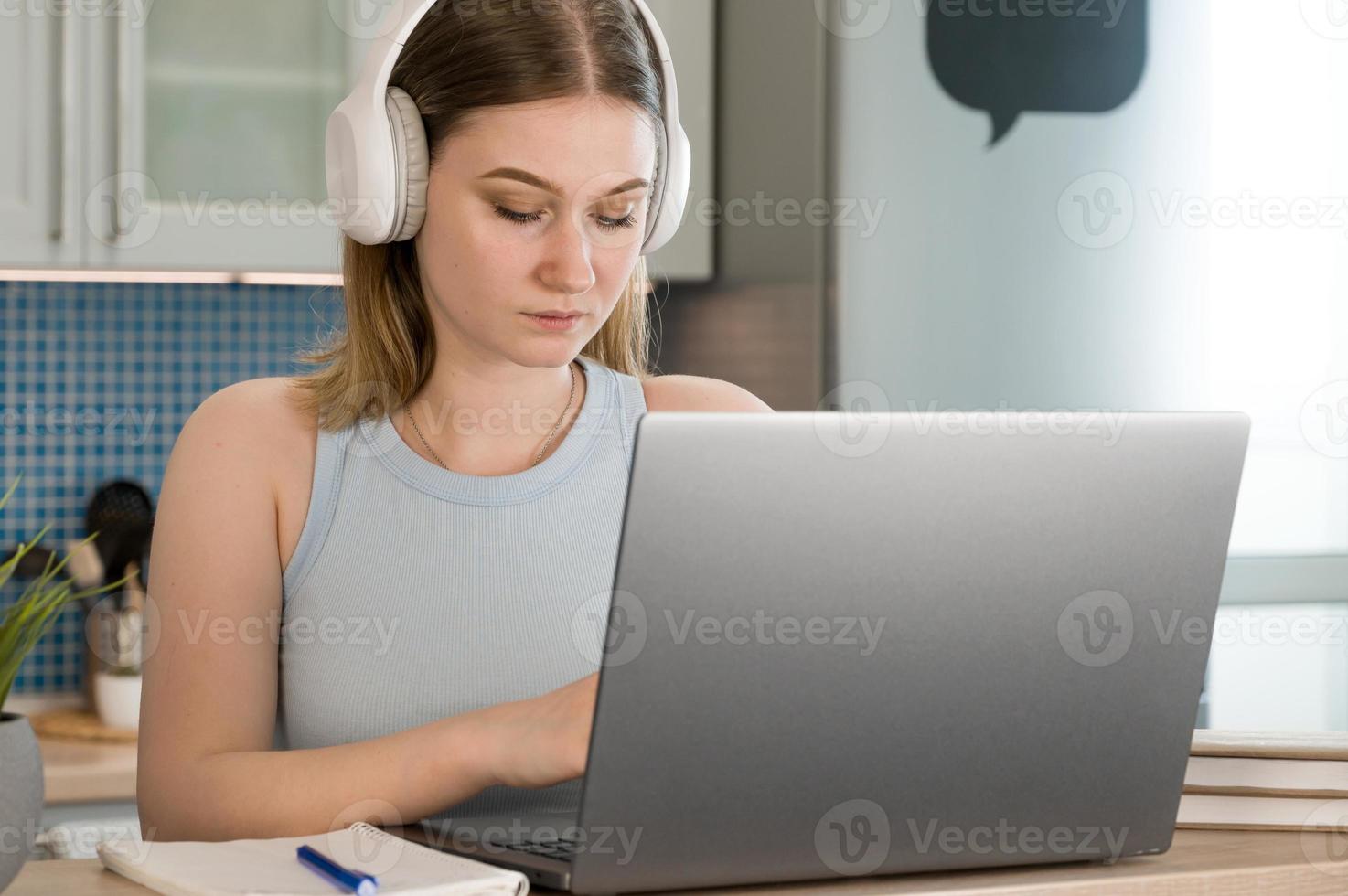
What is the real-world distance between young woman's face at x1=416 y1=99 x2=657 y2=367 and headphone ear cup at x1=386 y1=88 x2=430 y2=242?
0.01 metres

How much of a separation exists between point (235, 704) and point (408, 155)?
409 millimetres

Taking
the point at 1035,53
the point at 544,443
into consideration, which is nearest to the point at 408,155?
the point at 544,443

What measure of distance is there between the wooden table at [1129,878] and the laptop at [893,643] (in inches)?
0.4

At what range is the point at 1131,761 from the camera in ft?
2.46

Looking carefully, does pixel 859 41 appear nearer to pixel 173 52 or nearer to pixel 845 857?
pixel 173 52

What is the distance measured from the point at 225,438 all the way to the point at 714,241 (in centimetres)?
131

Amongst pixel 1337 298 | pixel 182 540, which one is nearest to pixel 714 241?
pixel 1337 298

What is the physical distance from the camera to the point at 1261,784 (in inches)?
34.5
